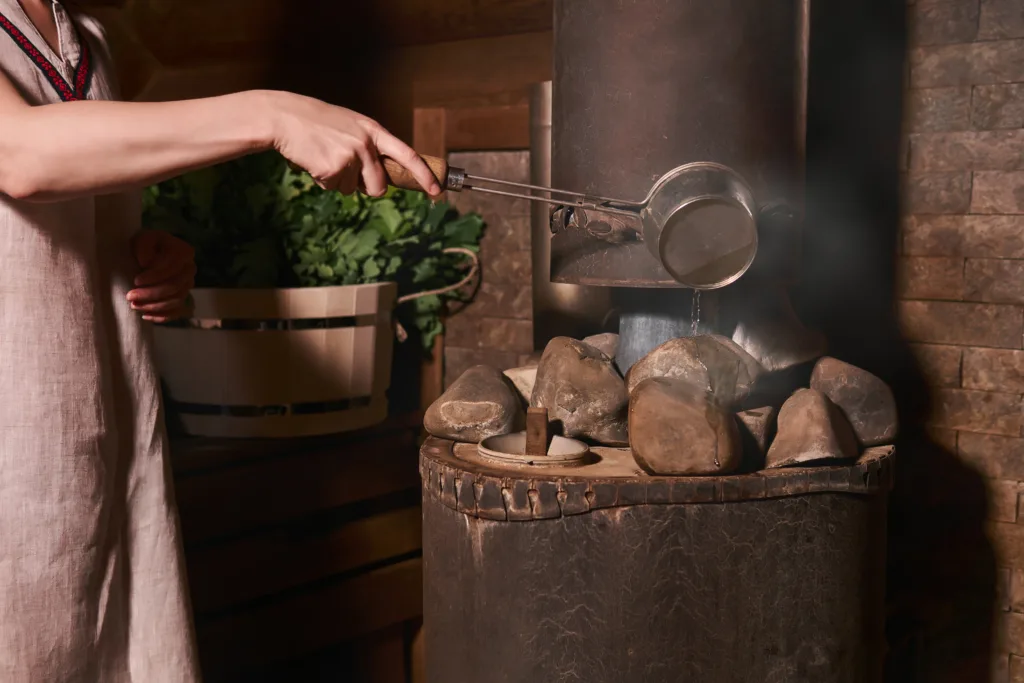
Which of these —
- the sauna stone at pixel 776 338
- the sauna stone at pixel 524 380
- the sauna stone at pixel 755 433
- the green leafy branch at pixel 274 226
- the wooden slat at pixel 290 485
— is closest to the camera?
the sauna stone at pixel 755 433

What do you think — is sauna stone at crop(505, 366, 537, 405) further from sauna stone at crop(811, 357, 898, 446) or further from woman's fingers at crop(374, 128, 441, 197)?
woman's fingers at crop(374, 128, 441, 197)

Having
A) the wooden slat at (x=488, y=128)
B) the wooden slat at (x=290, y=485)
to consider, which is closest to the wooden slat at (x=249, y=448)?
the wooden slat at (x=290, y=485)

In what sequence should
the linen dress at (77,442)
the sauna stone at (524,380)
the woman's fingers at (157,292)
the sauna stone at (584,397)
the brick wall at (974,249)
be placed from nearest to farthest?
the linen dress at (77,442) < the woman's fingers at (157,292) < the sauna stone at (584,397) < the sauna stone at (524,380) < the brick wall at (974,249)

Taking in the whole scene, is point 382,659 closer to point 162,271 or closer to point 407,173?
point 162,271

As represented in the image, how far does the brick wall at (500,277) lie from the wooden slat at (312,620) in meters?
0.61

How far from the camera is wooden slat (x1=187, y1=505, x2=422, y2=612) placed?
231 cm

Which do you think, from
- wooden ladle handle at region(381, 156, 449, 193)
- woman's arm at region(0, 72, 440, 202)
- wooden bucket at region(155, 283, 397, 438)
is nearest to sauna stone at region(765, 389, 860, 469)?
wooden ladle handle at region(381, 156, 449, 193)

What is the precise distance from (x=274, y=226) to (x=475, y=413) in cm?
98

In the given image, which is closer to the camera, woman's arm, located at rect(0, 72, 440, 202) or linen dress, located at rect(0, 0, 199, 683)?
woman's arm, located at rect(0, 72, 440, 202)

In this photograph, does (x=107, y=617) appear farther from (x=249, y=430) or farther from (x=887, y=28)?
(x=887, y=28)

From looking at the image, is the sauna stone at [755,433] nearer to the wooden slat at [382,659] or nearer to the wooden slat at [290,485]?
the wooden slat at [290,485]

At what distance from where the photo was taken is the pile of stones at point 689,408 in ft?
5.24

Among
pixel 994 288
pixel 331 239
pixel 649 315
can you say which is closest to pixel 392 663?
pixel 331 239

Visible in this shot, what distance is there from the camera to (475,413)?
6.13 feet
